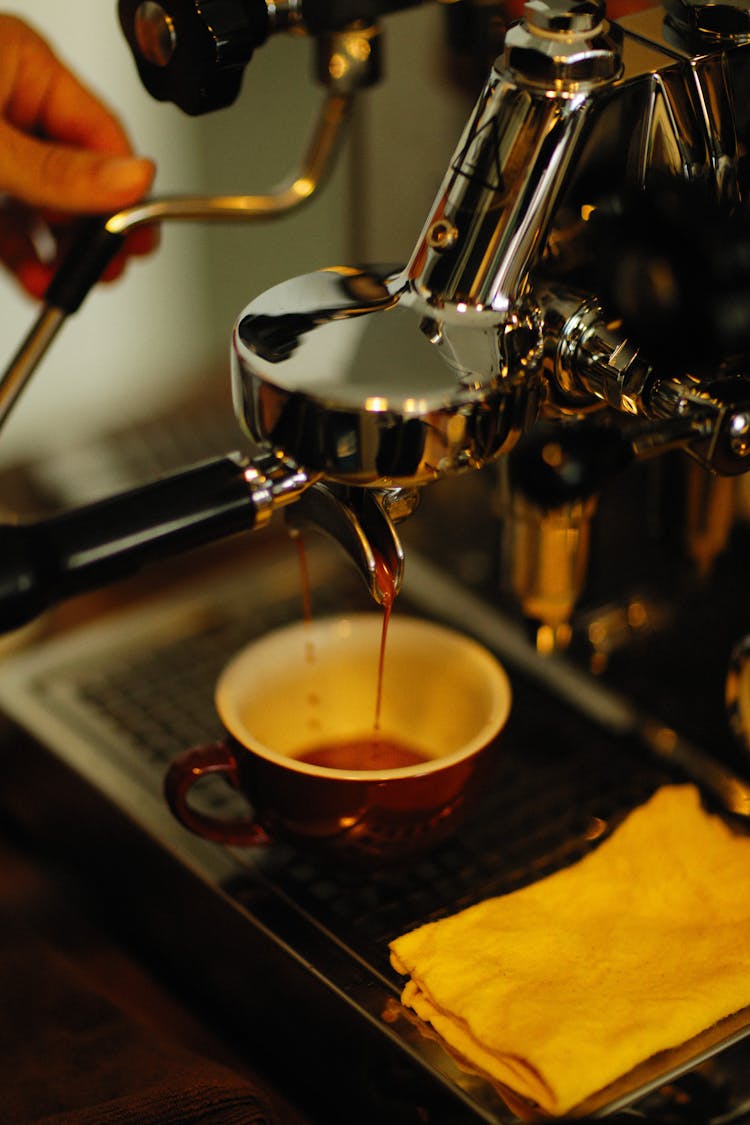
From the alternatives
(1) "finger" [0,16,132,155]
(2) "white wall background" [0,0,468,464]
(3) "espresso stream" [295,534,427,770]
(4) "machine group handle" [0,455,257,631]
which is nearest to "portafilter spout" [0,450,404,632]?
(4) "machine group handle" [0,455,257,631]

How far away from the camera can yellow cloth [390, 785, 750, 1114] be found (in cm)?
41

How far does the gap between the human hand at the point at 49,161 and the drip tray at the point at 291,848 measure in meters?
0.18

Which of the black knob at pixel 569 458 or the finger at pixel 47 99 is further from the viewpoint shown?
the finger at pixel 47 99

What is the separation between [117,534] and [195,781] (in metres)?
0.14

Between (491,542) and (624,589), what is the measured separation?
9 centimetres

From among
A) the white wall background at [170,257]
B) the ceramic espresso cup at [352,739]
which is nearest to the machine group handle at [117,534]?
the ceramic espresso cup at [352,739]

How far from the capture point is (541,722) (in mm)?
593

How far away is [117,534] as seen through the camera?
397 mm

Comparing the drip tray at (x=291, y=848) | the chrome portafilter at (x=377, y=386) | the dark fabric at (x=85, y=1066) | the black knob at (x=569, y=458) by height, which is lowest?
the dark fabric at (x=85, y=1066)

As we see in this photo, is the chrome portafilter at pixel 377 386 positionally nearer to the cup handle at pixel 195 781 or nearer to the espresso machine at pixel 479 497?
the espresso machine at pixel 479 497

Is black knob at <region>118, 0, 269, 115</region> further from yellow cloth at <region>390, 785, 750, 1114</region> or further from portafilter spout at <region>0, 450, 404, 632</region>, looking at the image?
yellow cloth at <region>390, 785, 750, 1114</region>

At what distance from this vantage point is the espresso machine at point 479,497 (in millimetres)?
376

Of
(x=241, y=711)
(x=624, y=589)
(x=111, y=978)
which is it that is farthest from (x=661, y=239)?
(x=111, y=978)

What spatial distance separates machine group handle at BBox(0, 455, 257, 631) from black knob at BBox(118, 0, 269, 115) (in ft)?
0.49
